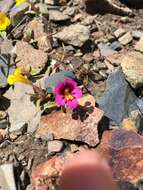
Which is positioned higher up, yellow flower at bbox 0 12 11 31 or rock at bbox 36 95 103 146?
yellow flower at bbox 0 12 11 31

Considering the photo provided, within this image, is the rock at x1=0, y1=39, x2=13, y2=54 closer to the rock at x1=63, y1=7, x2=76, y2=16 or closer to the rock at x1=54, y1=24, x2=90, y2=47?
the rock at x1=54, y1=24, x2=90, y2=47

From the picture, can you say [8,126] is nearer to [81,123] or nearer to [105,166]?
[81,123]

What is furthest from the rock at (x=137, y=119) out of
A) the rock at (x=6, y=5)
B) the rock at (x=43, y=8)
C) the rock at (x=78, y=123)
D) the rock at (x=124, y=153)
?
the rock at (x=6, y=5)

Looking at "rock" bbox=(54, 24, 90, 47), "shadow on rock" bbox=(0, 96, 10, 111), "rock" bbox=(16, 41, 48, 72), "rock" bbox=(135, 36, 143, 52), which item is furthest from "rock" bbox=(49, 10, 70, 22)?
"shadow on rock" bbox=(0, 96, 10, 111)

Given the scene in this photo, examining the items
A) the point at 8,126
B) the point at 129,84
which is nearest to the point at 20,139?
the point at 8,126

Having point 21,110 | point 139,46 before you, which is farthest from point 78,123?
point 139,46

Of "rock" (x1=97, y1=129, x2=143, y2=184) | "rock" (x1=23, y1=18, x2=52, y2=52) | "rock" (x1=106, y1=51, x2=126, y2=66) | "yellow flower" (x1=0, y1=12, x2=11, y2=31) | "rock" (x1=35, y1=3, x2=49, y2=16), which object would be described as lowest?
"rock" (x1=97, y1=129, x2=143, y2=184)

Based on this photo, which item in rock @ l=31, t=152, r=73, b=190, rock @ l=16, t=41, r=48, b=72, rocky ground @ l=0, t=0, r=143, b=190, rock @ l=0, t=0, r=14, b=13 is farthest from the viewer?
rock @ l=0, t=0, r=14, b=13
